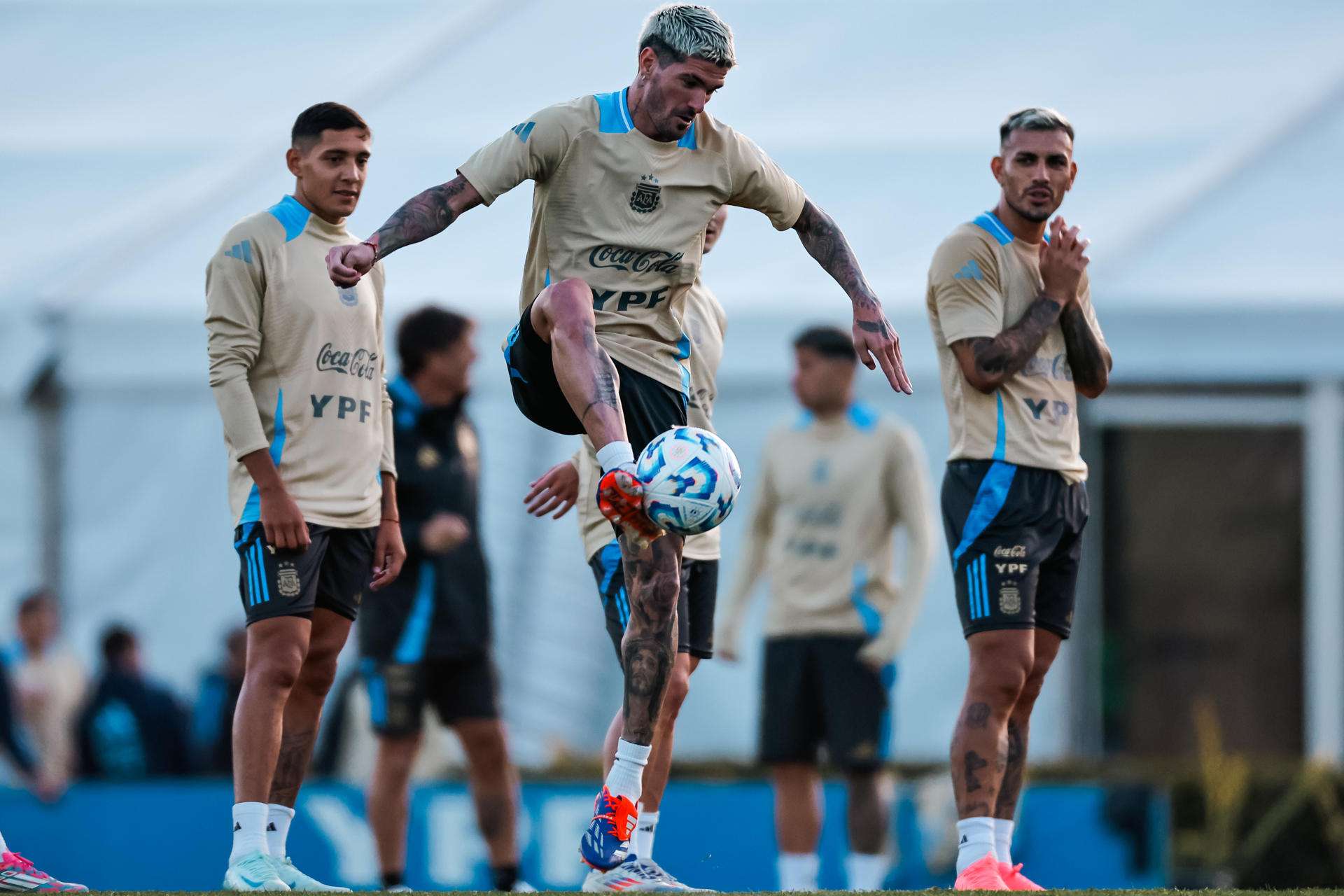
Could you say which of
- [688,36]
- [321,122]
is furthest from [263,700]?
[688,36]

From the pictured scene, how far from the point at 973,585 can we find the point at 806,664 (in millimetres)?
2780

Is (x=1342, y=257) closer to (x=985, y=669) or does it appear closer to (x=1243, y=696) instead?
(x=1243, y=696)

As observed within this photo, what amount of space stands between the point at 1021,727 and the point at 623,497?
74.5 inches

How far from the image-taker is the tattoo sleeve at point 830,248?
5.88 m

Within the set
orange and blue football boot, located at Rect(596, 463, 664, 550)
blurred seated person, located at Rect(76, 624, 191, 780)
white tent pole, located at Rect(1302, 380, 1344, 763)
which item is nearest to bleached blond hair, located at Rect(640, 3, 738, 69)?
orange and blue football boot, located at Rect(596, 463, 664, 550)

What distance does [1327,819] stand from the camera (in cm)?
1046

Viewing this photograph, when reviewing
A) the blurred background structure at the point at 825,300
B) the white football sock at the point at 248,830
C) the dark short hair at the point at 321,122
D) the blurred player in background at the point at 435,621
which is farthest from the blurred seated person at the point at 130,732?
the dark short hair at the point at 321,122

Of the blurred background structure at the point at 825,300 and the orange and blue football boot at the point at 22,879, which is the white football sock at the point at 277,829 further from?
the blurred background structure at the point at 825,300

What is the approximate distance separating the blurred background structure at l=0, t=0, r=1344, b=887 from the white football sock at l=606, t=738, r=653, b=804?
18.9 ft

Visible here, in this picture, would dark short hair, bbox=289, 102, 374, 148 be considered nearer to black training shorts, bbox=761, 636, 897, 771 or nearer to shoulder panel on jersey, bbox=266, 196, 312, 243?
shoulder panel on jersey, bbox=266, 196, 312, 243

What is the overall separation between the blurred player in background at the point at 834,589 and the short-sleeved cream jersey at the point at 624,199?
311 centimetres

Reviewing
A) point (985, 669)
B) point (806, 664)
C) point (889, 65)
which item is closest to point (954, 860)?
point (806, 664)

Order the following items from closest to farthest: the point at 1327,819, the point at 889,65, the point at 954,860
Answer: the point at 954,860
the point at 1327,819
the point at 889,65

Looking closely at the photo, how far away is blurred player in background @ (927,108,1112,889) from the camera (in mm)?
6066
